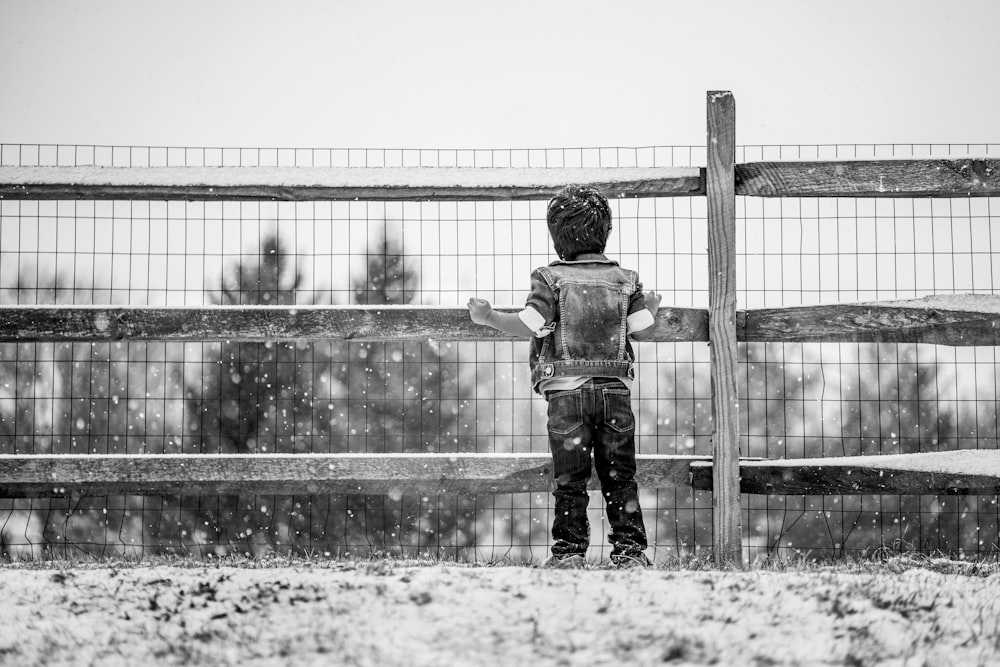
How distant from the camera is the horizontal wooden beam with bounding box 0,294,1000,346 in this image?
4.50 metres

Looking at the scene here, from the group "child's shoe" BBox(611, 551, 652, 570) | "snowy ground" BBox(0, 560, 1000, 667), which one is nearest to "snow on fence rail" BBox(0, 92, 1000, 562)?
"child's shoe" BBox(611, 551, 652, 570)

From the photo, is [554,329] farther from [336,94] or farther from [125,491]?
[336,94]

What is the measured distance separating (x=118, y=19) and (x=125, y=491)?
89588 millimetres

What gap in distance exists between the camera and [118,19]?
82.5 metres

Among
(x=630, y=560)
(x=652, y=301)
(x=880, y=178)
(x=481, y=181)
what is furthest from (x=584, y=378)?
(x=880, y=178)

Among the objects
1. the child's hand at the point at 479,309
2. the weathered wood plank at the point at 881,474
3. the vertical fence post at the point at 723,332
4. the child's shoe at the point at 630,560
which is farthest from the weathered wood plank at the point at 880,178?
the child's shoe at the point at 630,560

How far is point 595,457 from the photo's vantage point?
161 inches

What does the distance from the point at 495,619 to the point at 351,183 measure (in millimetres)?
2780

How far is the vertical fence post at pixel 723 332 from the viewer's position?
4.51 metres

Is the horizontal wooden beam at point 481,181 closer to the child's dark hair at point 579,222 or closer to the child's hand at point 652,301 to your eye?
the child's dark hair at point 579,222

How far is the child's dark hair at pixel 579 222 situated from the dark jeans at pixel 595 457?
0.66m

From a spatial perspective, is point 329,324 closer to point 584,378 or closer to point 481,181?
point 481,181

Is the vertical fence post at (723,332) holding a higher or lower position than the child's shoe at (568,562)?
higher

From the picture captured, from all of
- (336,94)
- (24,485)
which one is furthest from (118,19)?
(24,485)
